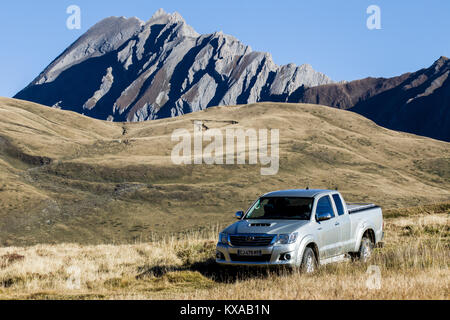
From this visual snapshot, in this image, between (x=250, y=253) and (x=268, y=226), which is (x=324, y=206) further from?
(x=250, y=253)

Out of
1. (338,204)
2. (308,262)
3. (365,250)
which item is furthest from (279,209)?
(365,250)

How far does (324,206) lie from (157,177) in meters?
81.2

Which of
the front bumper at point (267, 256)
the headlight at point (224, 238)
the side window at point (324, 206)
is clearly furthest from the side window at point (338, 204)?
the headlight at point (224, 238)

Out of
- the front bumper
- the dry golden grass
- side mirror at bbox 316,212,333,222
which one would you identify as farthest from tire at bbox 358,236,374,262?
the front bumper

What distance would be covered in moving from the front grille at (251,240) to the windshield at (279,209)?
45.6 inches

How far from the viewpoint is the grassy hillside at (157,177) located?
68562 millimetres

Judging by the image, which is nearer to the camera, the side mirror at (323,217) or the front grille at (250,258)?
the front grille at (250,258)

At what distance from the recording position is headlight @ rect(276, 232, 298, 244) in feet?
36.2

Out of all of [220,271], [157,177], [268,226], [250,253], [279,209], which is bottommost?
[220,271]

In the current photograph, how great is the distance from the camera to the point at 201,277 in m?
12.7

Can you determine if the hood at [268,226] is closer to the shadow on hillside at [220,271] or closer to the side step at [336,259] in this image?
the shadow on hillside at [220,271]

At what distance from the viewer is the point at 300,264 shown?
36.3ft

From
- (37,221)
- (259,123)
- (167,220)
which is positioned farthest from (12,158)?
(259,123)
